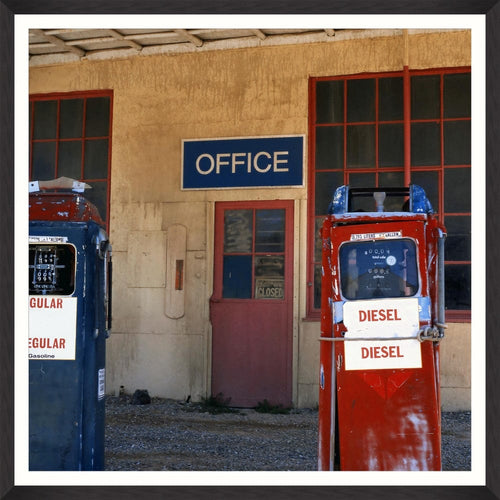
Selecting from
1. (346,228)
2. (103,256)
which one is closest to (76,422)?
(103,256)

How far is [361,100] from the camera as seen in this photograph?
29.9 ft

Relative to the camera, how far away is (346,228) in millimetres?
5215

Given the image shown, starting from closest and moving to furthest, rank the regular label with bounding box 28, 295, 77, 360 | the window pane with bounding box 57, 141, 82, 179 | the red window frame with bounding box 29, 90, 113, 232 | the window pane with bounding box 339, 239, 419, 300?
the window pane with bounding box 339, 239, 419, 300
the regular label with bounding box 28, 295, 77, 360
the red window frame with bounding box 29, 90, 113, 232
the window pane with bounding box 57, 141, 82, 179

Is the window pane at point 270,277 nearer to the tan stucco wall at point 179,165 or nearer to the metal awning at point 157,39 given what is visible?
the tan stucco wall at point 179,165

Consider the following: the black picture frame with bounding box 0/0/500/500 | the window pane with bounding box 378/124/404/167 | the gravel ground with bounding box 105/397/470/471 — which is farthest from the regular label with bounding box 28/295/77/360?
the window pane with bounding box 378/124/404/167

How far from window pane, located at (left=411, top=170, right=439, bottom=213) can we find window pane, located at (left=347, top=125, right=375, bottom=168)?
1.61 ft

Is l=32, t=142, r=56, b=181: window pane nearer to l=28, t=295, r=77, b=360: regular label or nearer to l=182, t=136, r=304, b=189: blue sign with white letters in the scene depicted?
l=182, t=136, r=304, b=189: blue sign with white letters

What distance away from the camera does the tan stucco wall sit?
9.06 meters

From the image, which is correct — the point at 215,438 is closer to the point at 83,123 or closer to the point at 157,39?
the point at 83,123

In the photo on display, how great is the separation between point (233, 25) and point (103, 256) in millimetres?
2227

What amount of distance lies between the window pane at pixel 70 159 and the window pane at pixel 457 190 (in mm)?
4388
